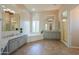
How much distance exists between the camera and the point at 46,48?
260 cm

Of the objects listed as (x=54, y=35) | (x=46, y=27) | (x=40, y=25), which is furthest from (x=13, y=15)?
(x=54, y=35)

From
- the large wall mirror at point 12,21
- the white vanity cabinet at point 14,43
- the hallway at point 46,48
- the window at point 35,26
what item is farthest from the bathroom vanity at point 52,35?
the large wall mirror at point 12,21

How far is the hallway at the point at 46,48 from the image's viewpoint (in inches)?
95.9

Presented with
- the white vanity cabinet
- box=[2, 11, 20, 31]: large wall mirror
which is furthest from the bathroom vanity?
box=[2, 11, 20, 31]: large wall mirror

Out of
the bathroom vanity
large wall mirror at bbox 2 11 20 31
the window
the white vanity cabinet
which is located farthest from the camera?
the bathroom vanity

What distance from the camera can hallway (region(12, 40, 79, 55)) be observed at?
244cm

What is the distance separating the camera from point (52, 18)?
291 centimetres

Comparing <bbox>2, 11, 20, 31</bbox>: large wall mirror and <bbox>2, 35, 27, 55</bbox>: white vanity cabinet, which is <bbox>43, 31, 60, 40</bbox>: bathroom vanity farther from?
<bbox>2, 11, 20, 31</bbox>: large wall mirror

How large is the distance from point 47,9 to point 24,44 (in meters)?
0.93

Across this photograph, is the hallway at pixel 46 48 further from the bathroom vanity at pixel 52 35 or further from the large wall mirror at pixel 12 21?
the large wall mirror at pixel 12 21

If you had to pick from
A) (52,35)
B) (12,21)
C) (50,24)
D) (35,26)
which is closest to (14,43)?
(12,21)
